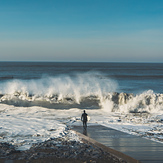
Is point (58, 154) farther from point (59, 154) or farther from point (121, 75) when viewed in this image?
point (121, 75)

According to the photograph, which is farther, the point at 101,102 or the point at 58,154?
the point at 101,102

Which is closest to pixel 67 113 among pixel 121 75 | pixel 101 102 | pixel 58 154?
pixel 101 102

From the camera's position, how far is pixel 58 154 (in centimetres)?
785

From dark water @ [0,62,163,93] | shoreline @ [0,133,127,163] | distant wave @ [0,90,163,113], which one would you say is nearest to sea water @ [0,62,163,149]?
distant wave @ [0,90,163,113]

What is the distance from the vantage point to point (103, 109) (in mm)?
18734

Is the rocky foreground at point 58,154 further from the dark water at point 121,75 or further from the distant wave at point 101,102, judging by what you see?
the dark water at point 121,75

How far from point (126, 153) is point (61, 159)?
185 cm

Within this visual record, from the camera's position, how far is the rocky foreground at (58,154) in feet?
24.1

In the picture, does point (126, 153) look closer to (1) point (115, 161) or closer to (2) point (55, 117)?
(1) point (115, 161)

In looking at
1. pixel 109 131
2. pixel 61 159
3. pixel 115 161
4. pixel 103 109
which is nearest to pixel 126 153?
pixel 115 161

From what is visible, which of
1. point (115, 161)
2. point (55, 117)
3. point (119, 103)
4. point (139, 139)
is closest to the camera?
point (115, 161)

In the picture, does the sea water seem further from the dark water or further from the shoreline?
the dark water

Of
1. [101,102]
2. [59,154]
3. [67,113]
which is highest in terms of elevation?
[59,154]

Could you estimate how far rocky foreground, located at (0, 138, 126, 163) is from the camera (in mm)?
7359
